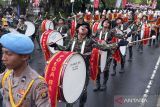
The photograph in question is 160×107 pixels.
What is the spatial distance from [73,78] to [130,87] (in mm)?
4513

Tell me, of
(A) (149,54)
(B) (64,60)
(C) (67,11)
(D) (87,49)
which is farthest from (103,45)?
(C) (67,11)

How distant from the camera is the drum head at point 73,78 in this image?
658cm

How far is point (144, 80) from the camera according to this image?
1216 centimetres

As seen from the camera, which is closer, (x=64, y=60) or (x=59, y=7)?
(x=64, y=60)

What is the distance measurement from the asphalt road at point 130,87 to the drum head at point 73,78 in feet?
6.13

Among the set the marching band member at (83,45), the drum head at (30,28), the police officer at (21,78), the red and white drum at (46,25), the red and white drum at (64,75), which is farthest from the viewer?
the red and white drum at (46,25)

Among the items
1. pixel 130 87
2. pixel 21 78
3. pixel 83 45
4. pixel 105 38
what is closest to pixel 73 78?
pixel 83 45

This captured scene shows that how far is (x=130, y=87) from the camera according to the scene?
437 inches

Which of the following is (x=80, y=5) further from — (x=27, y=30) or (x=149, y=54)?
(x=27, y=30)

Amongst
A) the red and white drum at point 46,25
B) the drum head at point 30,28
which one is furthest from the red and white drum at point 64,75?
the red and white drum at point 46,25

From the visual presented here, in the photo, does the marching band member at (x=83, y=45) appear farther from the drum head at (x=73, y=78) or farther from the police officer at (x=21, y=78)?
the police officer at (x=21, y=78)

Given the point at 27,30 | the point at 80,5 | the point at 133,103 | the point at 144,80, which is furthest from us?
the point at 80,5

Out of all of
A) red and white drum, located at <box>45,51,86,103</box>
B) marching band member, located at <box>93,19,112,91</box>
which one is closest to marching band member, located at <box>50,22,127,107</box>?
red and white drum, located at <box>45,51,86,103</box>

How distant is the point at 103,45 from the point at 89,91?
7.89 ft
